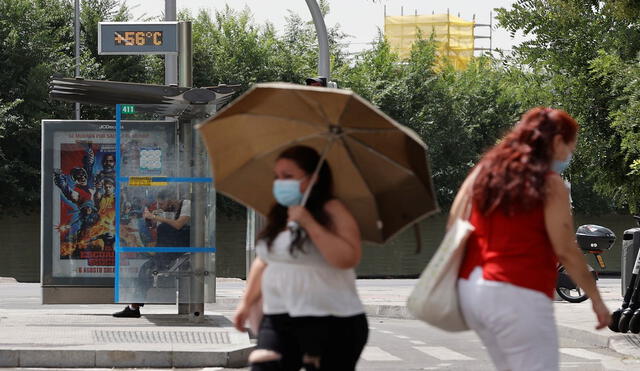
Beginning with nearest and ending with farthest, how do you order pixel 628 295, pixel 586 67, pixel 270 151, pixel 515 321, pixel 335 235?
pixel 515 321, pixel 335 235, pixel 270 151, pixel 628 295, pixel 586 67

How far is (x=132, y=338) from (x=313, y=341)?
260 inches

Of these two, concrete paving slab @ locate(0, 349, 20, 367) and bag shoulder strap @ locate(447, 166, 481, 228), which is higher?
bag shoulder strap @ locate(447, 166, 481, 228)

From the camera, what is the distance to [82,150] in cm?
1488

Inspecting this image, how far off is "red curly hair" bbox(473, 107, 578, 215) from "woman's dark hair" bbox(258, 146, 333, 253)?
2.09ft

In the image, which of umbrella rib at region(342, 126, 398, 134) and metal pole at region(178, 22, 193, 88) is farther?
metal pole at region(178, 22, 193, 88)

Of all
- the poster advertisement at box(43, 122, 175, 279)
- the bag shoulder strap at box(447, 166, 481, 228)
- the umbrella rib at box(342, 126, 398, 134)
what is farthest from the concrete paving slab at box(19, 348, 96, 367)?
the bag shoulder strap at box(447, 166, 481, 228)

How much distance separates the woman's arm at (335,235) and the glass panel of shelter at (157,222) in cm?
857

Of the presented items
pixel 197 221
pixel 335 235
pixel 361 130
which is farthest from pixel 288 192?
pixel 197 221

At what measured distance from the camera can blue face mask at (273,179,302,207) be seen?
5.37 metres

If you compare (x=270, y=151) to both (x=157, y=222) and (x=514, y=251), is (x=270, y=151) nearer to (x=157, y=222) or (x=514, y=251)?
(x=514, y=251)

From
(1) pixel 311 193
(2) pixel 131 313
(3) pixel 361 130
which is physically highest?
(3) pixel 361 130

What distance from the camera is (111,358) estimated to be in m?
10.5

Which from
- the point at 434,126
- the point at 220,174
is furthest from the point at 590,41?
the point at 434,126

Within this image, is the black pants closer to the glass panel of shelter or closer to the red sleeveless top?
the red sleeveless top
